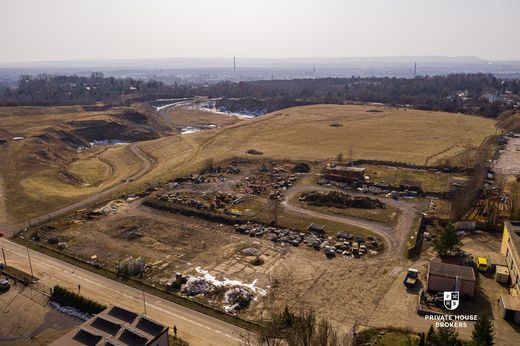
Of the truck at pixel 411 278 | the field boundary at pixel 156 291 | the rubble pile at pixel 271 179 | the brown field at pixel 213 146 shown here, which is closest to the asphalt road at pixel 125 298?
the field boundary at pixel 156 291

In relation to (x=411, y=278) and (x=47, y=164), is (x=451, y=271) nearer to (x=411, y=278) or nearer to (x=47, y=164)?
(x=411, y=278)

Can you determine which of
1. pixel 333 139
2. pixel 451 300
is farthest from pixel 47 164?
pixel 451 300

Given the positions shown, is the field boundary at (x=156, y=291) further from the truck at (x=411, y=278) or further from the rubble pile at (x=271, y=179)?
the rubble pile at (x=271, y=179)

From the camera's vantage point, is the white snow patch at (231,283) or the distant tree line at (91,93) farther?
the distant tree line at (91,93)

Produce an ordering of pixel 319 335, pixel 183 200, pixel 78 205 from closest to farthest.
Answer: pixel 319 335, pixel 183 200, pixel 78 205

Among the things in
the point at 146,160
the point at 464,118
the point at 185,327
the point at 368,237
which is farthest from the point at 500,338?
the point at 464,118

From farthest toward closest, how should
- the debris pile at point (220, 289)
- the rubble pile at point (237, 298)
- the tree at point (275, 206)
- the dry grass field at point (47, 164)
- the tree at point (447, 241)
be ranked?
the dry grass field at point (47, 164) → the tree at point (275, 206) → the tree at point (447, 241) → the debris pile at point (220, 289) → the rubble pile at point (237, 298)

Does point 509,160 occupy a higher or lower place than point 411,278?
higher
